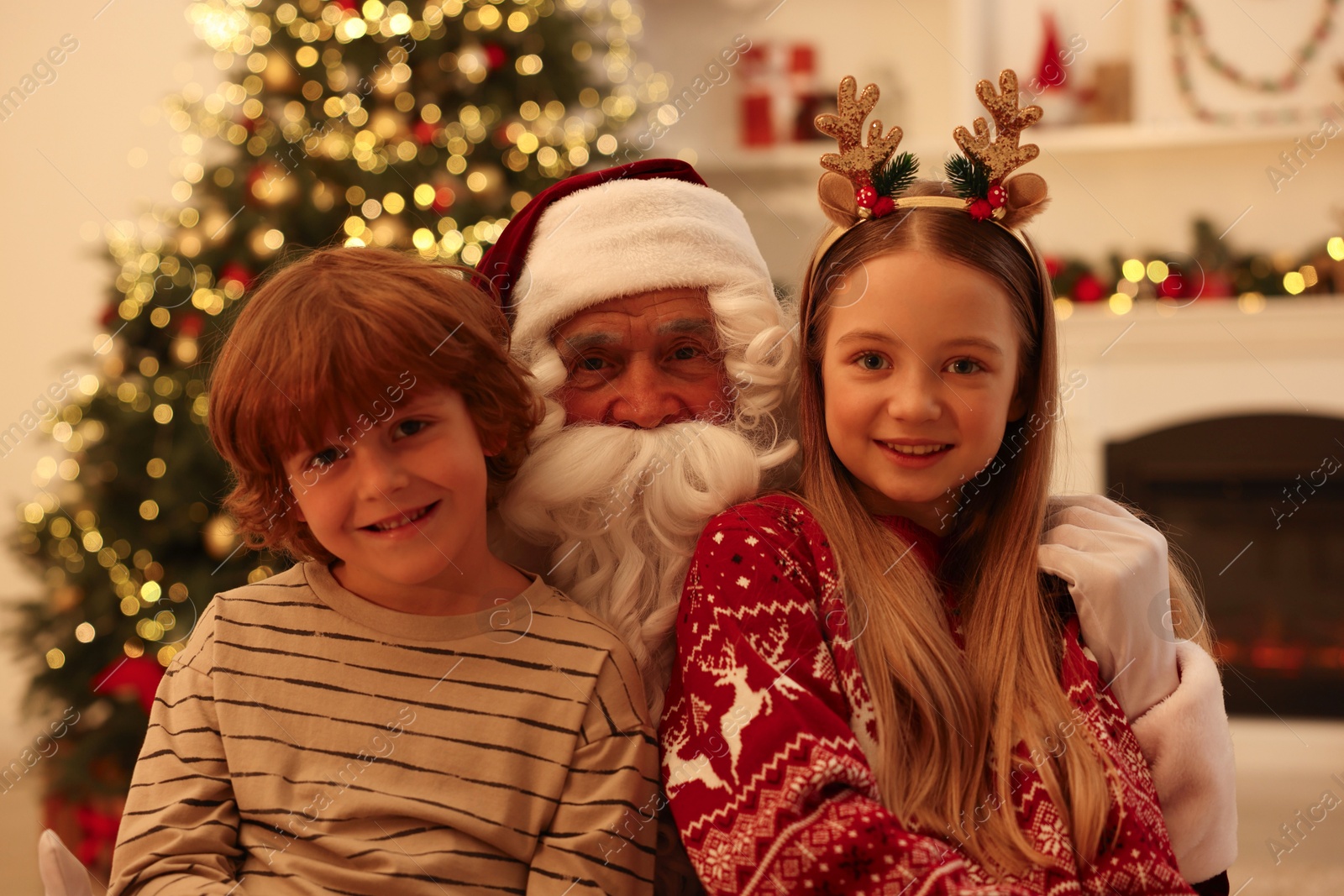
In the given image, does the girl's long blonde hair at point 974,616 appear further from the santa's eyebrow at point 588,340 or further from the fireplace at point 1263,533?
the fireplace at point 1263,533

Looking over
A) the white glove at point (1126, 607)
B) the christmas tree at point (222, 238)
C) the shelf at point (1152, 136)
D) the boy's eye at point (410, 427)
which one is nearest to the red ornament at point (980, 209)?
the white glove at point (1126, 607)

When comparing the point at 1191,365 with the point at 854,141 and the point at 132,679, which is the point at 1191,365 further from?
the point at 132,679

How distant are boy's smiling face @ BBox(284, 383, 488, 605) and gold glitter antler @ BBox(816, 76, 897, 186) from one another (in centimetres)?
54

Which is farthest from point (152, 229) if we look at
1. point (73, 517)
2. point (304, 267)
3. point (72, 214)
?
point (304, 267)

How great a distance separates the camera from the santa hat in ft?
4.59

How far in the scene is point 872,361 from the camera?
1211mm

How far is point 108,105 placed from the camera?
402cm

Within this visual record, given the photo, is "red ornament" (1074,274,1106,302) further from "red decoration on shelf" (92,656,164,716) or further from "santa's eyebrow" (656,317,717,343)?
"red decoration on shelf" (92,656,164,716)

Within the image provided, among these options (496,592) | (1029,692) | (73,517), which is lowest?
(73,517)

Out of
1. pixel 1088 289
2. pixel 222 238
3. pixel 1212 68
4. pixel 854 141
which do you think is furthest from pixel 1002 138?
pixel 1212 68

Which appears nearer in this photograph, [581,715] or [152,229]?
[581,715]

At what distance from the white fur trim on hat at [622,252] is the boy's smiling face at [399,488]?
29 centimetres

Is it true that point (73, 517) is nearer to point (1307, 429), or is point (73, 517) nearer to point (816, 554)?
point (816, 554)

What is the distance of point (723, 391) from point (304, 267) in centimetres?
54
